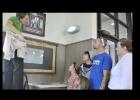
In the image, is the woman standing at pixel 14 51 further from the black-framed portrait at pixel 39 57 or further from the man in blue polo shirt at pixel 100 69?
the man in blue polo shirt at pixel 100 69

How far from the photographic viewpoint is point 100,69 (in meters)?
1.91

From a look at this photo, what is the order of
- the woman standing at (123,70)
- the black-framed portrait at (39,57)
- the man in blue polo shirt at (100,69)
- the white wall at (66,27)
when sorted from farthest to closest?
the white wall at (66,27), the black-framed portrait at (39,57), the man in blue polo shirt at (100,69), the woman standing at (123,70)

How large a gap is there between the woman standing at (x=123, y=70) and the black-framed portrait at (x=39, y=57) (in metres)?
0.63

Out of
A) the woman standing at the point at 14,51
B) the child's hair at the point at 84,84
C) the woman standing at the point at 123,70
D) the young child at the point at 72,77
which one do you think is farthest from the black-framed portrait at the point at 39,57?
the woman standing at the point at 123,70

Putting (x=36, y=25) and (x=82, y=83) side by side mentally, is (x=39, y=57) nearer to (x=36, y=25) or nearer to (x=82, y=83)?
(x=36, y=25)

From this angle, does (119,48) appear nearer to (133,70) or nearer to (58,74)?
(133,70)

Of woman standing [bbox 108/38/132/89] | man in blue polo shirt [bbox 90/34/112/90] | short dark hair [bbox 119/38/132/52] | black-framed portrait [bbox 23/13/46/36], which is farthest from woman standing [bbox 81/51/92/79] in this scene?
black-framed portrait [bbox 23/13/46/36]

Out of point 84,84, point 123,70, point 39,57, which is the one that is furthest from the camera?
point 39,57

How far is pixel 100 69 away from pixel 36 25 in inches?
29.6

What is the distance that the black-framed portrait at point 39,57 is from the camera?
2004 mm

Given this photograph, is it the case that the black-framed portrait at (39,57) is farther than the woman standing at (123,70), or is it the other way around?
the black-framed portrait at (39,57)

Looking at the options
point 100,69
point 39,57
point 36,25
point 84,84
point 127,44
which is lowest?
point 84,84

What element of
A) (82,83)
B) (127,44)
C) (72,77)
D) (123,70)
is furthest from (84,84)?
(127,44)

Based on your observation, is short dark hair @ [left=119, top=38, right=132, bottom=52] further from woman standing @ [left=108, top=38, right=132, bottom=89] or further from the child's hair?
the child's hair
